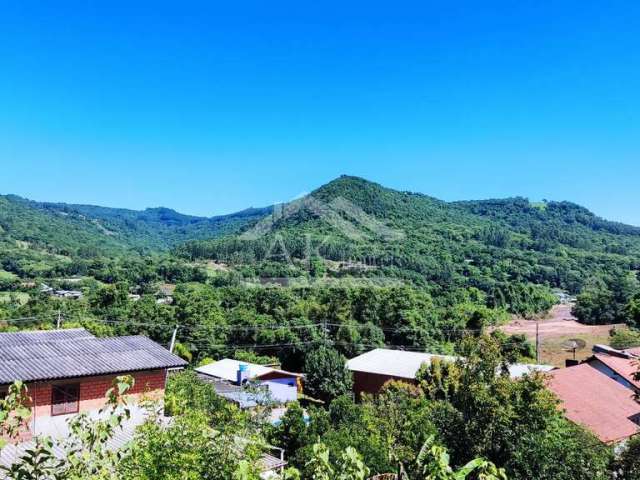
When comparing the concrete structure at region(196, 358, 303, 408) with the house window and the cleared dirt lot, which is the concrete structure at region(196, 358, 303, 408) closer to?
the house window

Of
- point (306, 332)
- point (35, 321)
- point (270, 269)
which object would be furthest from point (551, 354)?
point (270, 269)

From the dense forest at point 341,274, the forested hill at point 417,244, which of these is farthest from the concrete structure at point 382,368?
the forested hill at point 417,244

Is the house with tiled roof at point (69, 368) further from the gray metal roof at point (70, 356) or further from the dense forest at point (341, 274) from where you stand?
the dense forest at point (341, 274)

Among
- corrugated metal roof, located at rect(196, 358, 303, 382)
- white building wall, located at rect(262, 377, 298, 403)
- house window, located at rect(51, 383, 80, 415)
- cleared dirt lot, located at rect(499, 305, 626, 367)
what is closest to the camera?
house window, located at rect(51, 383, 80, 415)

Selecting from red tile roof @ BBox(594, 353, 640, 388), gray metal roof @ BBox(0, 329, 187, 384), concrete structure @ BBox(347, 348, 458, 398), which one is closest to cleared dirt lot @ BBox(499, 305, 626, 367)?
red tile roof @ BBox(594, 353, 640, 388)

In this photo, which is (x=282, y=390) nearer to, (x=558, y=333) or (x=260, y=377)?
(x=260, y=377)
